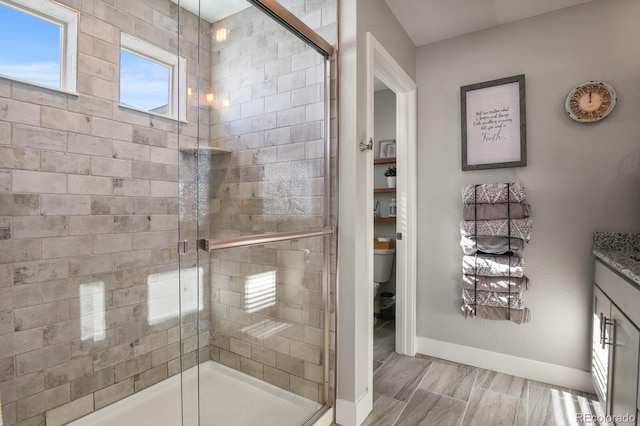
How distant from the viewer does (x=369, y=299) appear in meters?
1.99

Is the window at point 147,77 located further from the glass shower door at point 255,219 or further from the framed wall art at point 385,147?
the framed wall art at point 385,147

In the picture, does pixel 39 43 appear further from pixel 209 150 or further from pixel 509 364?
pixel 509 364

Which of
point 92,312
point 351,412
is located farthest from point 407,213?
point 92,312

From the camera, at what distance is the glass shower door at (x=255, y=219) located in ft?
3.99

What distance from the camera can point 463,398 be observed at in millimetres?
2119

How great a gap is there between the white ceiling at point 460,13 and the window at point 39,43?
1859 mm

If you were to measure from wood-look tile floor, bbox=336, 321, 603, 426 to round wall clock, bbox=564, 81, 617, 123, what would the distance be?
172 centimetres

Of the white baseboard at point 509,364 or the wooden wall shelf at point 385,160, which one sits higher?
the wooden wall shelf at point 385,160

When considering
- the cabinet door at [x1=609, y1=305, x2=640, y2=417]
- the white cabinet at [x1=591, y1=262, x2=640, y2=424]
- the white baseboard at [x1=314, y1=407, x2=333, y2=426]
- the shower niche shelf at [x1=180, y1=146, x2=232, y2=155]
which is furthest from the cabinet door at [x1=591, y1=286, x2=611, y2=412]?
the shower niche shelf at [x1=180, y1=146, x2=232, y2=155]

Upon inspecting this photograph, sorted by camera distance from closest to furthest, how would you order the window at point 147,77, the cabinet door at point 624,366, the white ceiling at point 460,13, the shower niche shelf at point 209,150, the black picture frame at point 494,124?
the shower niche shelf at point 209,150 → the cabinet door at point 624,366 → the window at point 147,77 → the white ceiling at point 460,13 → the black picture frame at point 494,124

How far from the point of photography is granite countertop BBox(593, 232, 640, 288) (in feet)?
5.61

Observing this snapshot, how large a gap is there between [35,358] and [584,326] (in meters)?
3.13

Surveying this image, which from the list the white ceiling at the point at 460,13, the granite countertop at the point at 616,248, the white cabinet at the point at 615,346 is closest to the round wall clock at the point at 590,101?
the white ceiling at the point at 460,13

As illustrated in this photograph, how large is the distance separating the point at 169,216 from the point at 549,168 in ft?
8.35
